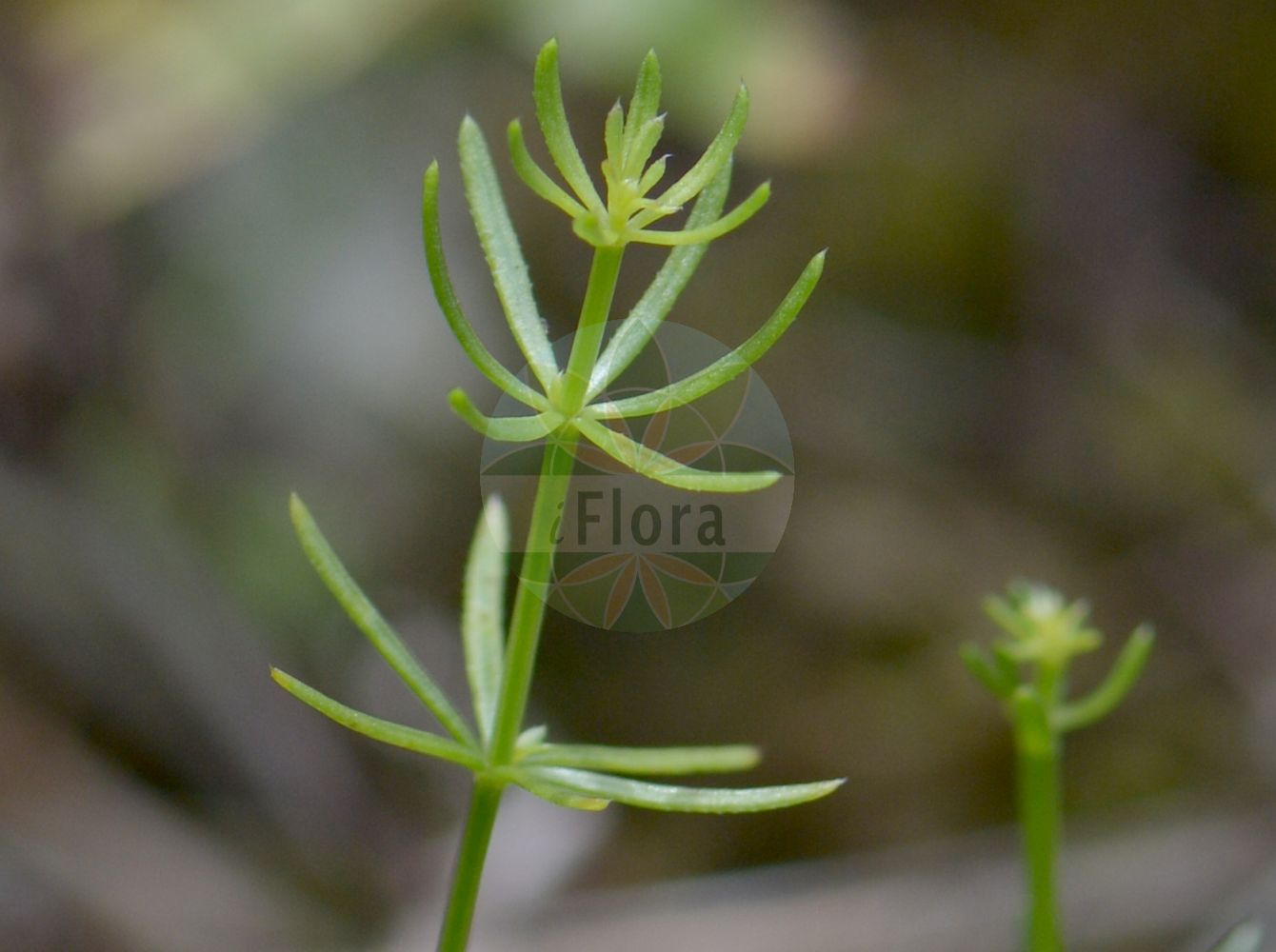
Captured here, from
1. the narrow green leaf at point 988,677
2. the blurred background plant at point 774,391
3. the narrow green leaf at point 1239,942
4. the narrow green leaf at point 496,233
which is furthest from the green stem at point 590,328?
the blurred background plant at point 774,391

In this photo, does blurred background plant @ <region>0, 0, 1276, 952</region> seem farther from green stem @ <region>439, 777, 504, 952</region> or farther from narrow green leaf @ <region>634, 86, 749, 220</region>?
narrow green leaf @ <region>634, 86, 749, 220</region>

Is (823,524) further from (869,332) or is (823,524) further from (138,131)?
(138,131)

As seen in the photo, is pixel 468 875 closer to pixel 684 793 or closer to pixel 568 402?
pixel 684 793

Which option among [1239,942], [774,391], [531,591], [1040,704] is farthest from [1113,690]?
[774,391]

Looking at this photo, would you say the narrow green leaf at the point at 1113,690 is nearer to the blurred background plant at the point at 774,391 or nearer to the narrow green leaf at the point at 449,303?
the narrow green leaf at the point at 449,303

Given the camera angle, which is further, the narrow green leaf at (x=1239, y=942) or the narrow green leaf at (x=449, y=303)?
the narrow green leaf at (x=1239, y=942)

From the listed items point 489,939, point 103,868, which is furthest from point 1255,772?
point 103,868

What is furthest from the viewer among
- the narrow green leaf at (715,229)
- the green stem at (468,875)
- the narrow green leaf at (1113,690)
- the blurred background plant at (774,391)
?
the blurred background plant at (774,391)
